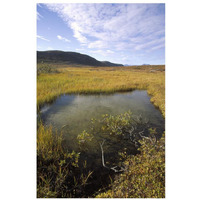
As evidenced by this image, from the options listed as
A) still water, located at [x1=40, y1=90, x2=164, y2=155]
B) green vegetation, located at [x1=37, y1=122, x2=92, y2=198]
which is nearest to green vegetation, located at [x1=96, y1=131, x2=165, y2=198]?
green vegetation, located at [x1=37, y1=122, x2=92, y2=198]

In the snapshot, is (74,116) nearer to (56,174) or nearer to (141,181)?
(56,174)

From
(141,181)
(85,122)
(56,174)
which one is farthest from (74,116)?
(141,181)

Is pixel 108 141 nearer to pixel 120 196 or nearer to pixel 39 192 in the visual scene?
pixel 120 196

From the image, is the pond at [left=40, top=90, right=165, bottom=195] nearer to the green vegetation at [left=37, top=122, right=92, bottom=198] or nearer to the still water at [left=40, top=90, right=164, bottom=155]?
the still water at [left=40, top=90, right=164, bottom=155]

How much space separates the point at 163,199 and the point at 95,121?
4.21 m

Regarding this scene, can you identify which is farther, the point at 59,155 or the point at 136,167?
the point at 59,155

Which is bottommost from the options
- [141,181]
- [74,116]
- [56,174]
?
[56,174]

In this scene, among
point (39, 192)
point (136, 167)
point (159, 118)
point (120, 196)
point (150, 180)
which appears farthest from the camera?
point (159, 118)

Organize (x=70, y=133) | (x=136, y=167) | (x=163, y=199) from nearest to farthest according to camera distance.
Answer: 1. (x=163, y=199)
2. (x=136, y=167)
3. (x=70, y=133)

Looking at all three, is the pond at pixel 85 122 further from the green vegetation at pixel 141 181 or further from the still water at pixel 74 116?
the green vegetation at pixel 141 181

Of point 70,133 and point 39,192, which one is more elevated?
point 70,133

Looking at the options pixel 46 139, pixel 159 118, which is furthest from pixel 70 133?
pixel 159 118

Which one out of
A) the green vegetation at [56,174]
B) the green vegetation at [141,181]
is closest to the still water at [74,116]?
the green vegetation at [56,174]
